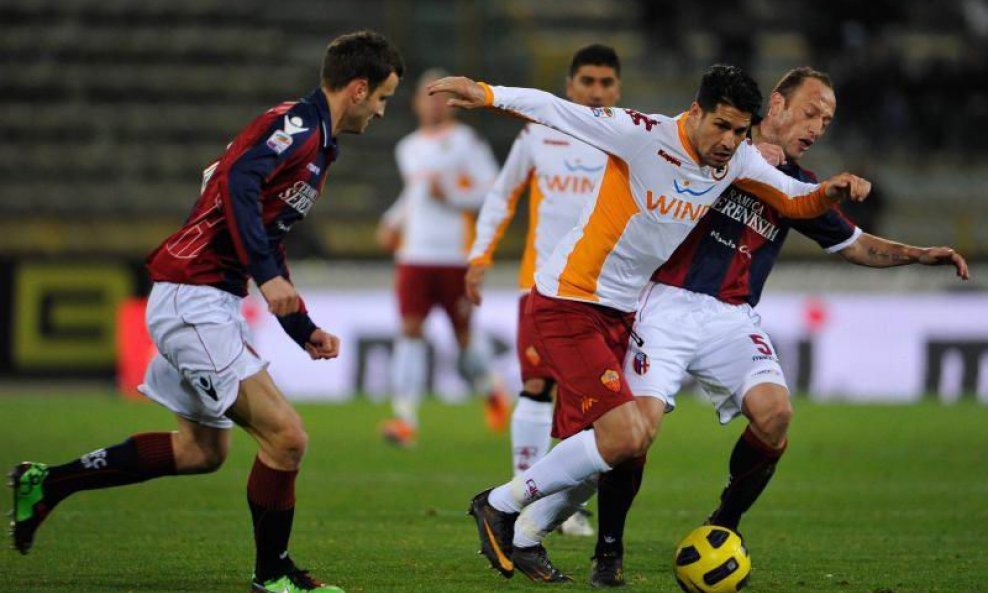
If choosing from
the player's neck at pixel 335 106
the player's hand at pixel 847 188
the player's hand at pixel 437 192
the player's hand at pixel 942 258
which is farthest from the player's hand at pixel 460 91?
the player's hand at pixel 437 192

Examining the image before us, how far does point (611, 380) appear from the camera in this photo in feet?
21.6

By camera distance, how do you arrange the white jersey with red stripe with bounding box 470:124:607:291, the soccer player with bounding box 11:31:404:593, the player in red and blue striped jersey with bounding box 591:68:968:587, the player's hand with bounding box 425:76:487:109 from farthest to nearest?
the white jersey with red stripe with bounding box 470:124:607:291, the player in red and blue striped jersey with bounding box 591:68:968:587, the player's hand with bounding box 425:76:487:109, the soccer player with bounding box 11:31:404:593

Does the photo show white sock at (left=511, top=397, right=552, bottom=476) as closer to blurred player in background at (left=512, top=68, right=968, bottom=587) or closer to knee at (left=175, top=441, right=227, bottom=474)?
blurred player in background at (left=512, top=68, right=968, bottom=587)

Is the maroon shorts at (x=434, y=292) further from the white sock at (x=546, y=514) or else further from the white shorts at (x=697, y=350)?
the white sock at (x=546, y=514)

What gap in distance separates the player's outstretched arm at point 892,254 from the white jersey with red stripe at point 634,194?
1.68 ft

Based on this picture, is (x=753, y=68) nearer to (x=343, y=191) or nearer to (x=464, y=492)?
A: (x=343, y=191)

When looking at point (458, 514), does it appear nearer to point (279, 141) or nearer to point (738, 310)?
point (738, 310)

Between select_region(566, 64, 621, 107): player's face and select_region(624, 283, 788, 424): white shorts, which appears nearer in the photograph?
select_region(624, 283, 788, 424): white shorts

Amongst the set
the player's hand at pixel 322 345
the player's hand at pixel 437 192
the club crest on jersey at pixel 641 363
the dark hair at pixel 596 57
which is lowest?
the club crest on jersey at pixel 641 363

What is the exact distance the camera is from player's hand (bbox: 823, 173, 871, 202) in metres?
6.49

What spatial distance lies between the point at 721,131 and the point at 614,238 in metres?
0.62

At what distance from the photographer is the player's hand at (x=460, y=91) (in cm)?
618

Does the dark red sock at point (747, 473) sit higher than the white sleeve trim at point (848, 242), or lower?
lower

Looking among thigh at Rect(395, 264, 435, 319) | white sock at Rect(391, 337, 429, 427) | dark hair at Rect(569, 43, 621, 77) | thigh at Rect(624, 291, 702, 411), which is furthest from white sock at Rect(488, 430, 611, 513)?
thigh at Rect(395, 264, 435, 319)
